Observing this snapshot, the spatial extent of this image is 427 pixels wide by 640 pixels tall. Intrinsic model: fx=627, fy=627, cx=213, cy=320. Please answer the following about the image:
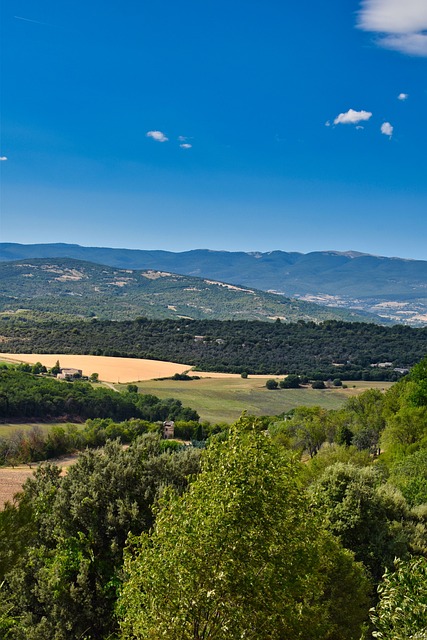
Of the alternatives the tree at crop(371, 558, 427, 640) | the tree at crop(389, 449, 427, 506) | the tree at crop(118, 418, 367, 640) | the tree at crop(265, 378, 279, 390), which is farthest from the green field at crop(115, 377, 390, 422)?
the tree at crop(371, 558, 427, 640)

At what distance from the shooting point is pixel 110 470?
20062 mm

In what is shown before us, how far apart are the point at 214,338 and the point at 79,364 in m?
46.8

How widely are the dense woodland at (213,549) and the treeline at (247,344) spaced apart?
9318 cm

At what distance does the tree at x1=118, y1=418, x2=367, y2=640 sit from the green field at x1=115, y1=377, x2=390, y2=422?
207 feet

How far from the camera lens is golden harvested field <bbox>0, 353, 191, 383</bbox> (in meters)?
102

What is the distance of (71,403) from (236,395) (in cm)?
2854

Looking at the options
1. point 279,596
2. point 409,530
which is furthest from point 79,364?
point 279,596

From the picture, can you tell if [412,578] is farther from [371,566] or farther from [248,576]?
[371,566]

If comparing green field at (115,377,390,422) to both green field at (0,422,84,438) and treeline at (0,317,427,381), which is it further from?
green field at (0,422,84,438)

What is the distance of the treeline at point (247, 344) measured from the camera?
121 meters

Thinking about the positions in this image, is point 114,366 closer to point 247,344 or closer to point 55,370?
point 55,370

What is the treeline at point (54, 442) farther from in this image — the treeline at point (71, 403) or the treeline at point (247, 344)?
the treeline at point (247, 344)

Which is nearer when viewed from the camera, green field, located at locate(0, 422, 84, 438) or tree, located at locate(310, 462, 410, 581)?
tree, located at locate(310, 462, 410, 581)

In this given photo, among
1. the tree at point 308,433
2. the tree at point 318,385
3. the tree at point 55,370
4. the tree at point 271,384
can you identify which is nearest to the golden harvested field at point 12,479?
the tree at point 308,433
